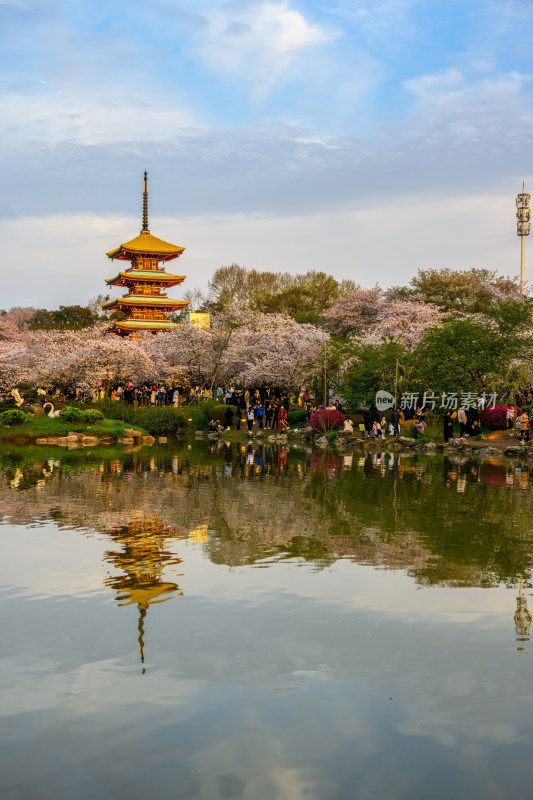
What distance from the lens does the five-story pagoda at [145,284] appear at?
7575 cm

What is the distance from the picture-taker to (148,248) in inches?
3167

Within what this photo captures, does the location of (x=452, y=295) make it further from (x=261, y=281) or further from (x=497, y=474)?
(x=497, y=474)

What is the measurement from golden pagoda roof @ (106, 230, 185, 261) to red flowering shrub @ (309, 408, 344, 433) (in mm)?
41505

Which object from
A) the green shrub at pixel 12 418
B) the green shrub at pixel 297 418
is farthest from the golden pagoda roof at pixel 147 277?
the green shrub at pixel 12 418

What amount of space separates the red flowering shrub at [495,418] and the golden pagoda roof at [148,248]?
4751cm

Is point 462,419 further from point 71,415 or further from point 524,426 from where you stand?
point 71,415

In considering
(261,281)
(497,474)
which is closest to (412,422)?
(497,474)

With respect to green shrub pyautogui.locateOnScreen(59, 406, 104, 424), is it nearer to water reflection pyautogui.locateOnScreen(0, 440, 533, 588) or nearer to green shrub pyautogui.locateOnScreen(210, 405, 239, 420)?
green shrub pyautogui.locateOnScreen(210, 405, 239, 420)

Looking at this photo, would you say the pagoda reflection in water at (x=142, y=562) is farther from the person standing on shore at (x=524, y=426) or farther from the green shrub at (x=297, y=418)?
the green shrub at (x=297, y=418)

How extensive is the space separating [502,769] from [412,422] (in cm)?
3762

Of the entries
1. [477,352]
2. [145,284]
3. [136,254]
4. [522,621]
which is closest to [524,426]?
[477,352]

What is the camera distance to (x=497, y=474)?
24.0 m

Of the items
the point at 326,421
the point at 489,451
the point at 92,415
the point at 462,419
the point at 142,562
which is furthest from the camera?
the point at 326,421
